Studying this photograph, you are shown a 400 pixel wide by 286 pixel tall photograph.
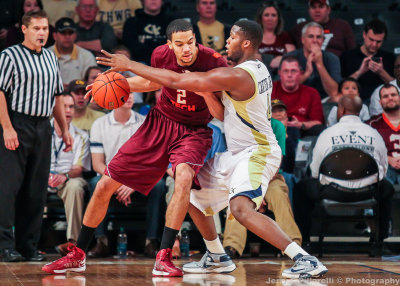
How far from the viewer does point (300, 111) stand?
344 inches

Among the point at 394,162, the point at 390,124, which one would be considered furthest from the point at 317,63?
the point at 394,162

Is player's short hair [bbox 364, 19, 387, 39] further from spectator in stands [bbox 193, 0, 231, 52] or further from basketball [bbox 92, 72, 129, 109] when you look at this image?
basketball [bbox 92, 72, 129, 109]

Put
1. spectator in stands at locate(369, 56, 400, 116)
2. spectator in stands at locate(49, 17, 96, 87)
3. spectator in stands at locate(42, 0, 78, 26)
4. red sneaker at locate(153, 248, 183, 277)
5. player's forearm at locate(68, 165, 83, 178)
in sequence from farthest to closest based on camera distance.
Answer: spectator in stands at locate(42, 0, 78, 26) → spectator in stands at locate(49, 17, 96, 87) → spectator in stands at locate(369, 56, 400, 116) → player's forearm at locate(68, 165, 83, 178) → red sneaker at locate(153, 248, 183, 277)

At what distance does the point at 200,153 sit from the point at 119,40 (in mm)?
5266

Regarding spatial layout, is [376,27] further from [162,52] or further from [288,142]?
[162,52]

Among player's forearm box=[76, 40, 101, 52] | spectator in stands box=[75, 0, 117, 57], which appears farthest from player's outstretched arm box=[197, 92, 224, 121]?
player's forearm box=[76, 40, 101, 52]

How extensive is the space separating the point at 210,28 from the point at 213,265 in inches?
205

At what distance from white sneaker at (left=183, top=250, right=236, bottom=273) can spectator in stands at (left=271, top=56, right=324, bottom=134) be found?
340 cm

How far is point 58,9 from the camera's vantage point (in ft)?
34.0

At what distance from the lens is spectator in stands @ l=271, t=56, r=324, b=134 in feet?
28.7

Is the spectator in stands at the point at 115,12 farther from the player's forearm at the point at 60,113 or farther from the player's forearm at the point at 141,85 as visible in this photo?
the player's forearm at the point at 141,85

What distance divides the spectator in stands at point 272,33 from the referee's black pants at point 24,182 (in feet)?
13.6

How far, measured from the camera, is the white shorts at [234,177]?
16.3 ft

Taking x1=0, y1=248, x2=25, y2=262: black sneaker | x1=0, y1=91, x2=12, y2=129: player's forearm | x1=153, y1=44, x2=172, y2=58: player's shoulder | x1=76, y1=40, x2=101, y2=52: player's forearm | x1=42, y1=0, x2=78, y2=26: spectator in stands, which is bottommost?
x1=0, y1=248, x2=25, y2=262: black sneaker
